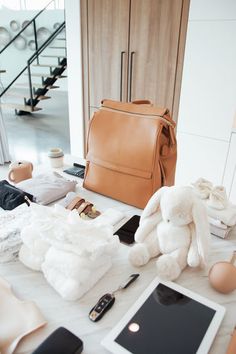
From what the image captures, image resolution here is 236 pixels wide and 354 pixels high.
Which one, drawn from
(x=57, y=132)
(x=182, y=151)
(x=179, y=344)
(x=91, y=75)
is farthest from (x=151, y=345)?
(x=57, y=132)

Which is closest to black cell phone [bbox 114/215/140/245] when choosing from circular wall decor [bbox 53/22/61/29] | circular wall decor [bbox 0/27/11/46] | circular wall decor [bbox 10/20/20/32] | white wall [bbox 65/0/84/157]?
white wall [bbox 65/0/84/157]

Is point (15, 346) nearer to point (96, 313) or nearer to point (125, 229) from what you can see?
point (96, 313)

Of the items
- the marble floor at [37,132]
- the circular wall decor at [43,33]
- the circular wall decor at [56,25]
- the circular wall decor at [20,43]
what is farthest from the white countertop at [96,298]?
the circular wall decor at [20,43]

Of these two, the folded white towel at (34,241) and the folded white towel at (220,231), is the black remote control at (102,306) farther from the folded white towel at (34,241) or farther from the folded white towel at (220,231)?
the folded white towel at (220,231)

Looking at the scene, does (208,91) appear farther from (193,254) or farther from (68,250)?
(68,250)

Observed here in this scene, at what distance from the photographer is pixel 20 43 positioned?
20.8 feet

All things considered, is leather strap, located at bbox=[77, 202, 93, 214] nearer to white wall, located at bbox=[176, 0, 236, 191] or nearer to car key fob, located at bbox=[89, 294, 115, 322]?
car key fob, located at bbox=[89, 294, 115, 322]

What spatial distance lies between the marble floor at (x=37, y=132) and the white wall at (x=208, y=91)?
1793 mm

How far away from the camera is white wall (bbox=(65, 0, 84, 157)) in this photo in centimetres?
231

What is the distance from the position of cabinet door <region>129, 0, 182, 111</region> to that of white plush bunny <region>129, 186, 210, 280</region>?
1.46 meters

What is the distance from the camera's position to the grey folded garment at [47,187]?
1.02 m

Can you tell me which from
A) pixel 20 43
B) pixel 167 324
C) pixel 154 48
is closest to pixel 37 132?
pixel 154 48

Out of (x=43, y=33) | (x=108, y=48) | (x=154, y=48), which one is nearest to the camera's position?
(x=154, y=48)

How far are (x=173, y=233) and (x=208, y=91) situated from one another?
141cm
